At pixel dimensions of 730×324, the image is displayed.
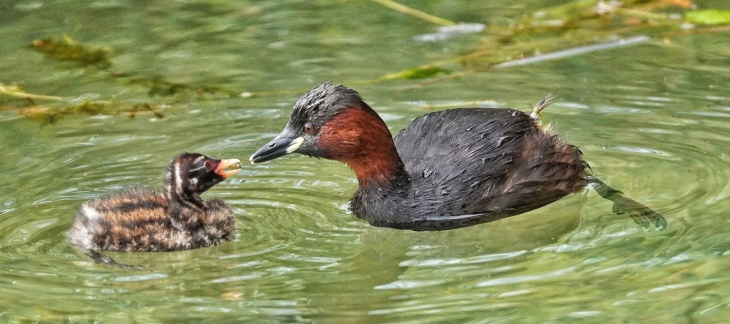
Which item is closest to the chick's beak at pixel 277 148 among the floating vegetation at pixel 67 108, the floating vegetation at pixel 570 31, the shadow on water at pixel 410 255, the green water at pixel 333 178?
the green water at pixel 333 178

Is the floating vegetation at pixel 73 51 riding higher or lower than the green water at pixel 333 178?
higher

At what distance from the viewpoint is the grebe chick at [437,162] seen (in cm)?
627

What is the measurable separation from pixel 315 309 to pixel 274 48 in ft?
14.1

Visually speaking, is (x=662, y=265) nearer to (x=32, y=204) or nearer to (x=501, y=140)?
(x=501, y=140)

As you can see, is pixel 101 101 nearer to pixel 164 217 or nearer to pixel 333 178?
pixel 333 178

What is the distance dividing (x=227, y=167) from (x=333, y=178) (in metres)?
0.92

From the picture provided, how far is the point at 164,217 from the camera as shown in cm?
593

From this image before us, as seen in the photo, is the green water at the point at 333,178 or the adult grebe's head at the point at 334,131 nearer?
the green water at the point at 333,178

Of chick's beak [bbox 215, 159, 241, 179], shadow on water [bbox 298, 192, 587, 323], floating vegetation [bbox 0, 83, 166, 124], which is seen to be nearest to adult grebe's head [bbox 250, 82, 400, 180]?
chick's beak [bbox 215, 159, 241, 179]

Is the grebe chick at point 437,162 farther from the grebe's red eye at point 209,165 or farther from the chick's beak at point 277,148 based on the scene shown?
the grebe's red eye at point 209,165

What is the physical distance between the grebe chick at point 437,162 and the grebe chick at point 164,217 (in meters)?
0.31

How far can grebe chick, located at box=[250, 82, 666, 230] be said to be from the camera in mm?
6266

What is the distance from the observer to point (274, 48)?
30.0ft

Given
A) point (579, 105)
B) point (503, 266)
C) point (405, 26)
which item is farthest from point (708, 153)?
point (405, 26)
